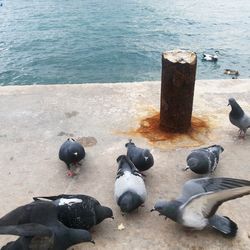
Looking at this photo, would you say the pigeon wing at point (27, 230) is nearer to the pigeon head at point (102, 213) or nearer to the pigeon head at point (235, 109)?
the pigeon head at point (102, 213)

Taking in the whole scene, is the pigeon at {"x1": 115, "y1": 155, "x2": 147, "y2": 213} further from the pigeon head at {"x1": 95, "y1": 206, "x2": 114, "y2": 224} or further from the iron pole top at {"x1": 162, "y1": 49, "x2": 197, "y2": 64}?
the iron pole top at {"x1": 162, "y1": 49, "x2": 197, "y2": 64}

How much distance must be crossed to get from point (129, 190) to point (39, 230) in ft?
4.21

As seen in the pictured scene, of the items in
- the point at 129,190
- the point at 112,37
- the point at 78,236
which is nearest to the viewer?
the point at 78,236

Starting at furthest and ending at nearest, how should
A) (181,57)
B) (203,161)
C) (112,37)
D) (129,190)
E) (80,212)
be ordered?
(112,37) → (181,57) → (203,161) → (129,190) → (80,212)

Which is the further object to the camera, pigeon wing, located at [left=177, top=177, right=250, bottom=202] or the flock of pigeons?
pigeon wing, located at [left=177, top=177, right=250, bottom=202]

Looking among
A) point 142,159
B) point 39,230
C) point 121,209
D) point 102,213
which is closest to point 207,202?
point 121,209

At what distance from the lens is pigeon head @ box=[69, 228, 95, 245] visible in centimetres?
400

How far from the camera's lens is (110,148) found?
607 cm

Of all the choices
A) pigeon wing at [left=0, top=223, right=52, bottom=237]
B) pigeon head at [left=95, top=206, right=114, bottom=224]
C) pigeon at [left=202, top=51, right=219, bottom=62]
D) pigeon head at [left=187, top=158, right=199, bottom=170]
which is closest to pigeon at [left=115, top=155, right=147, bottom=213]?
pigeon head at [left=95, top=206, right=114, bottom=224]

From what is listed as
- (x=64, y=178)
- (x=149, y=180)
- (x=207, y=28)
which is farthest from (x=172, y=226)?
(x=207, y=28)

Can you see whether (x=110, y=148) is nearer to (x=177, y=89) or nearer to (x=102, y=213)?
(x=177, y=89)

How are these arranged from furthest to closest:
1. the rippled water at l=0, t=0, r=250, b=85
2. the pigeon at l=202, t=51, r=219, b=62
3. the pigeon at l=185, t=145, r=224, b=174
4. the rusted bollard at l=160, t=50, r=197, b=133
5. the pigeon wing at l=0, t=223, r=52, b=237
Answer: the pigeon at l=202, t=51, r=219, b=62 < the rippled water at l=0, t=0, r=250, b=85 < the rusted bollard at l=160, t=50, r=197, b=133 < the pigeon at l=185, t=145, r=224, b=174 < the pigeon wing at l=0, t=223, r=52, b=237

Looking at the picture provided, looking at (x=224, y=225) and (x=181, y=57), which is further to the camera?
(x=181, y=57)

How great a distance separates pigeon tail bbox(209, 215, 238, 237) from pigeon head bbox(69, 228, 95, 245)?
52.0 inches
